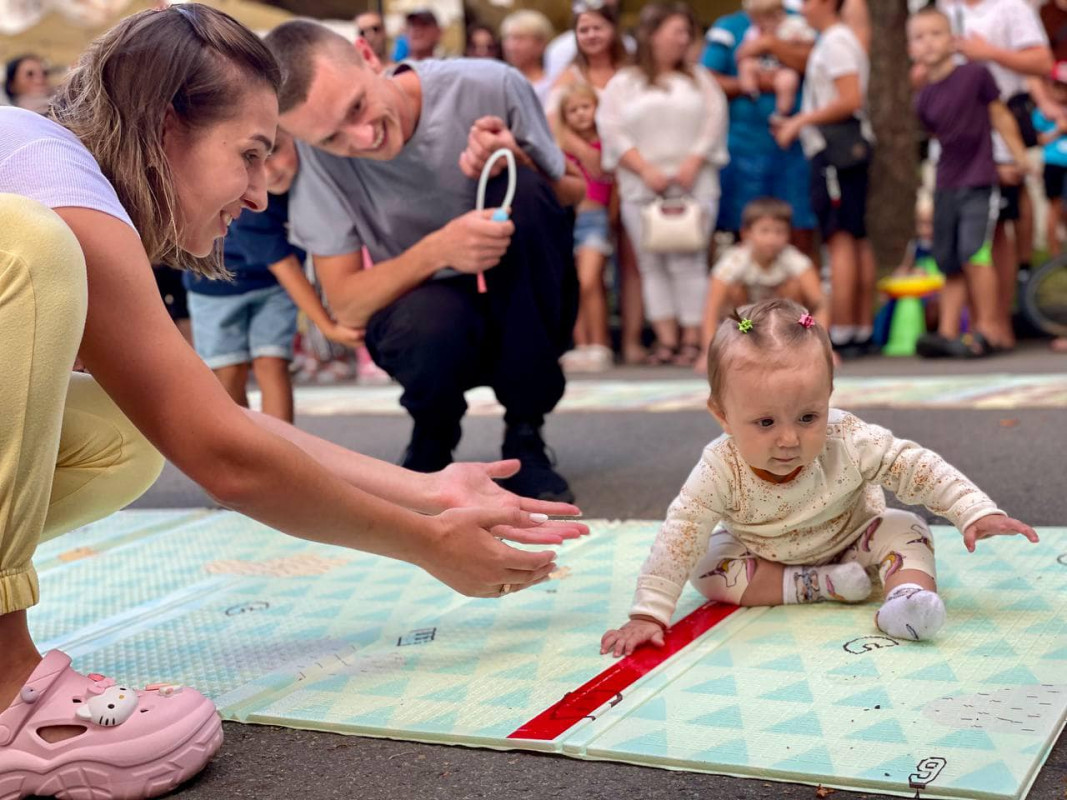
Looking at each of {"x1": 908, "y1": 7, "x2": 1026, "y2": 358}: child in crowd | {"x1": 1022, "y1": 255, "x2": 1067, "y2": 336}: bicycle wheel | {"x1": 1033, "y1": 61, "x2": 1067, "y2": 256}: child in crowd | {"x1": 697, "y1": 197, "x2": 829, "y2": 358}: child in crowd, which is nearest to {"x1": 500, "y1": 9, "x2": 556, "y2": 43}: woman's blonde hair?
{"x1": 697, "y1": 197, "x2": 829, "y2": 358}: child in crowd

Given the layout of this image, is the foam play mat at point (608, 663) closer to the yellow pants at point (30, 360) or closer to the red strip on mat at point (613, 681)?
the red strip on mat at point (613, 681)

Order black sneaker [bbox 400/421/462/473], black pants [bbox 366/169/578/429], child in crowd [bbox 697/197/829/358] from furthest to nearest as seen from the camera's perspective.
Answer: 1. child in crowd [bbox 697/197/829/358]
2. black sneaker [bbox 400/421/462/473]
3. black pants [bbox 366/169/578/429]

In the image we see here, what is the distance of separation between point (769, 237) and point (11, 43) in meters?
4.83

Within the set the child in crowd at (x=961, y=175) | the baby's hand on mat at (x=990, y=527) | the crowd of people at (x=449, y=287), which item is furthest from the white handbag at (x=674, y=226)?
the baby's hand on mat at (x=990, y=527)

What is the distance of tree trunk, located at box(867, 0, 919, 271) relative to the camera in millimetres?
7359

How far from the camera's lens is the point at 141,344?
4.82ft

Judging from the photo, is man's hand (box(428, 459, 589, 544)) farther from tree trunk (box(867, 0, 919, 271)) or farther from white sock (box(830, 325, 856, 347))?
tree trunk (box(867, 0, 919, 271))

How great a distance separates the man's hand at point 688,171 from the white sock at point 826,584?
156 inches

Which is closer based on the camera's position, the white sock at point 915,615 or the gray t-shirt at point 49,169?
the gray t-shirt at point 49,169

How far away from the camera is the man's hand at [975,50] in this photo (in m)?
5.75

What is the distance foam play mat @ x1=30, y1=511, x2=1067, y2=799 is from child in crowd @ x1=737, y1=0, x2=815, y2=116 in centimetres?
393

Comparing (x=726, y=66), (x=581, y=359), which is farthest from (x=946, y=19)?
(x=581, y=359)

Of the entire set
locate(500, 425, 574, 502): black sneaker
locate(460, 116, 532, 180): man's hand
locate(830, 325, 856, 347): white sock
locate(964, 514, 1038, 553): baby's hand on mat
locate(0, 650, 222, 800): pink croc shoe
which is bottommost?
locate(830, 325, 856, 347): white sock

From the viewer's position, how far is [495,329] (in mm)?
2994
